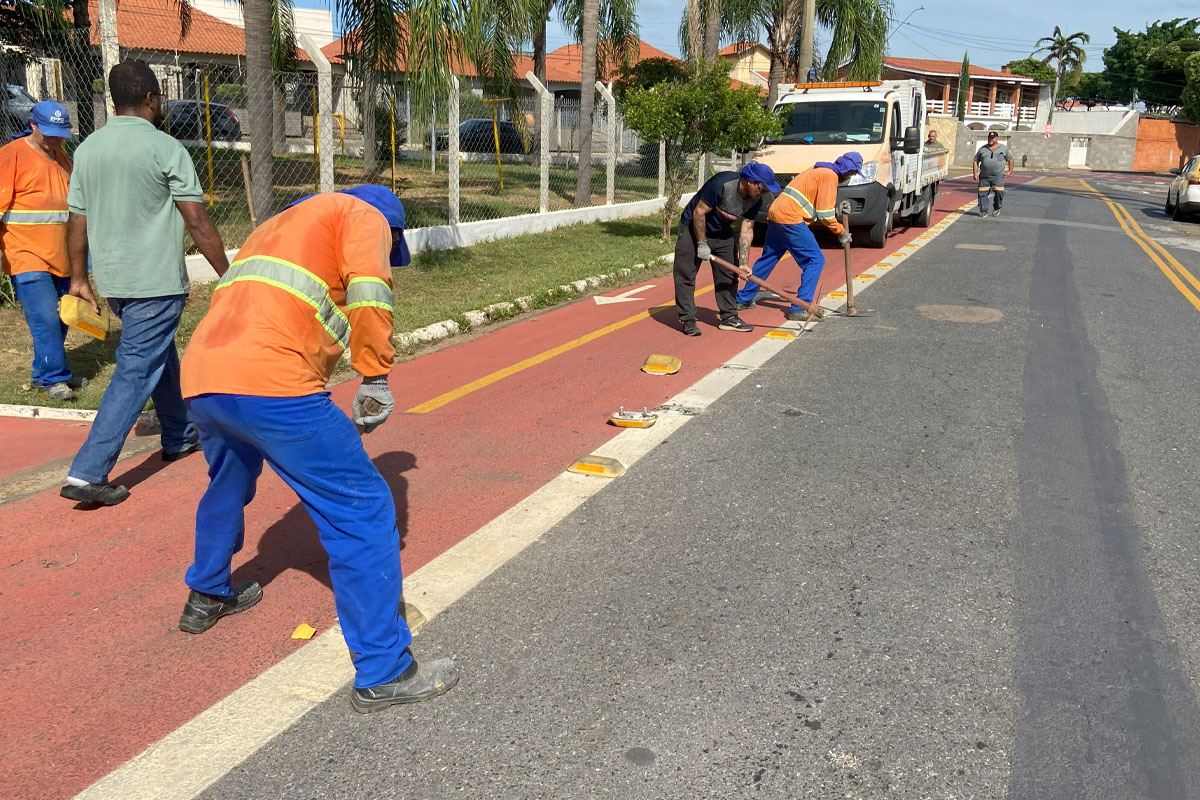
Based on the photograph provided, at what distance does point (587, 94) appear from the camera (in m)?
18.8

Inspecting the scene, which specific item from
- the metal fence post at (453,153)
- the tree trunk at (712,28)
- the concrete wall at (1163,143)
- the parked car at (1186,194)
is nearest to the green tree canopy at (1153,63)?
the concrete wall at (1163,143)

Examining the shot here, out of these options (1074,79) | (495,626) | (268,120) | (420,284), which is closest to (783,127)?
(420,284)

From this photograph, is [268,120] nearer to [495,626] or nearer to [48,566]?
[48,566]

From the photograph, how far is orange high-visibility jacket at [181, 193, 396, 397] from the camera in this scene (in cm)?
303

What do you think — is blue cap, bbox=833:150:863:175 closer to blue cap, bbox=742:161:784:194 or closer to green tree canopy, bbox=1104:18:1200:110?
blue cap, bbox=742:161:784:194

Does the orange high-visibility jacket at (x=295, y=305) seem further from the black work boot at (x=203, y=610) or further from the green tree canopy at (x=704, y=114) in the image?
the green tree canopy at (x=704, y=114)

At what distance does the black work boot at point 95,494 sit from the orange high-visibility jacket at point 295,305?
211 centimetres

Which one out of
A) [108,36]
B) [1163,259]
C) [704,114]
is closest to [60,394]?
[108,36]

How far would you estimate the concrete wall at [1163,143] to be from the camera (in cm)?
6900

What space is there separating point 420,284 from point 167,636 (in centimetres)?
796

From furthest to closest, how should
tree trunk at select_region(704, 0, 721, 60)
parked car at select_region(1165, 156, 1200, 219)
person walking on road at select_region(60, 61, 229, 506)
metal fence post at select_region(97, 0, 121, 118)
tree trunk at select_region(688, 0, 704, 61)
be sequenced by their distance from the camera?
parked car at select_region(1165, 156, 1200, 219), tree trunk at select_region(688, 0, 704, 61), tree trunk at select_region(704, 0, 721, 60), metal fence post at select_region(97, 0, 121, 118), person walking on road at select_region(60, 61, 229, 506)

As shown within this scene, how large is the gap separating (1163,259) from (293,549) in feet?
49.3

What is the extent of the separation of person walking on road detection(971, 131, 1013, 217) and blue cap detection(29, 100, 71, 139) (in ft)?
62.2

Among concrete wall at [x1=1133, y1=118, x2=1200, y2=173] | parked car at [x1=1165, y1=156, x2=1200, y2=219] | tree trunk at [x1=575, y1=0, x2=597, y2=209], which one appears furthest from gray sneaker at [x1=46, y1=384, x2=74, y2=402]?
concrete wall at [x1=1133, y1=118, x2=1200, y2=173]
